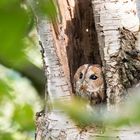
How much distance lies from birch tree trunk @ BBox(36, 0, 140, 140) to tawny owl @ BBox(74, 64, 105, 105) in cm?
3

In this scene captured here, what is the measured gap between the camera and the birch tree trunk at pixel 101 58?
52.3 inches

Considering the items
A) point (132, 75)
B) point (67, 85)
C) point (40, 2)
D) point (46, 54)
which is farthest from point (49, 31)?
point (40, 2)

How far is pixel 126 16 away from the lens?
135cm

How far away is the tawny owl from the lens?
142 centimetres

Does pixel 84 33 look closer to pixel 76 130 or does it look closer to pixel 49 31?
pixel 49 31

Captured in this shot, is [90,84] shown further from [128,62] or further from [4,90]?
[4,90]

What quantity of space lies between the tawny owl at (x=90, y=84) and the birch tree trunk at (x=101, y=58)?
32mm

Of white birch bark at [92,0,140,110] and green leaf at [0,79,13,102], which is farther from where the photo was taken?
white birch bark at [92,0,140,110]

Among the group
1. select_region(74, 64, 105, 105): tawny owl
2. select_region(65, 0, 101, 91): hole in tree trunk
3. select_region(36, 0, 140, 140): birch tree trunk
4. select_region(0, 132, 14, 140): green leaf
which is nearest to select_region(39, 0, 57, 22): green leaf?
select_region(0, 132, 14, 140): green leaf

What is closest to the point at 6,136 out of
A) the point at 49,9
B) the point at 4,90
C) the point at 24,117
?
the point at 24,117

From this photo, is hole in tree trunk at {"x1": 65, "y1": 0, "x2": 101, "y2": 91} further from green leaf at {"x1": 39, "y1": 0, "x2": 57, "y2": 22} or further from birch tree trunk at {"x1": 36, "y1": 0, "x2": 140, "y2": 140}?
green leaf at {"x1": 39, "y1": 0, "x2": 57, "y2": 22}

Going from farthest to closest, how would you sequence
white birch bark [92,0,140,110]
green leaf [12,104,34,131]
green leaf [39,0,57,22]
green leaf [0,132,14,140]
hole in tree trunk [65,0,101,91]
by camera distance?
hole in tree trunk [65,0,101,91]
white birch bark [92,0,140,110]
green leaf [0,132,14,140]
green leaf [12,104,34,131]
green leaf [39,0,57,22]

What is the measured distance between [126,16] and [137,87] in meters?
0.23

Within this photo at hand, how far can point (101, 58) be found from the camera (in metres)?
1.38
